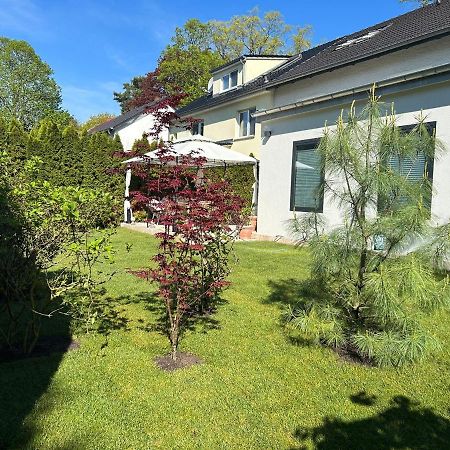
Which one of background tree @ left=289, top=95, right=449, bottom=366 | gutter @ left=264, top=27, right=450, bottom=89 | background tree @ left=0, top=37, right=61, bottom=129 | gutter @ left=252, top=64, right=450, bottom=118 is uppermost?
background tree @ left=0, top=37, right=61, bottom=129

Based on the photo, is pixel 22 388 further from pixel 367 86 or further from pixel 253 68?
pixel 253 68

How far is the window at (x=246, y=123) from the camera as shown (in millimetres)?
18125

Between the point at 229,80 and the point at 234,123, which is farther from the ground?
the point at 229,80

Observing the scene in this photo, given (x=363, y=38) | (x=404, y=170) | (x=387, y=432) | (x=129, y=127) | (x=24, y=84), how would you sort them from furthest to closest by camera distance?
(x=24, y=84), (x=129, y=127), (x=363, y=38), (x=404, y=170), (x=387, y=432)

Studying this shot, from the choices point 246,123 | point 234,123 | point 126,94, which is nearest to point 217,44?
point 126,94

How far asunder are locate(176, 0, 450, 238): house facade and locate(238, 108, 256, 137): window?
216cm

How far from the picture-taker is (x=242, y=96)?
1728 centimetres

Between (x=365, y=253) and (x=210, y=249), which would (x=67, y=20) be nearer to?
(x=210, y=249)

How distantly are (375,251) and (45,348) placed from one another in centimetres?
356

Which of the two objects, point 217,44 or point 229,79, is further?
point 217,44

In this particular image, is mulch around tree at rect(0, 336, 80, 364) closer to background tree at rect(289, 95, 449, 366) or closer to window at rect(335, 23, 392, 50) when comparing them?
background tree at rect(289, 95, 449, 366)

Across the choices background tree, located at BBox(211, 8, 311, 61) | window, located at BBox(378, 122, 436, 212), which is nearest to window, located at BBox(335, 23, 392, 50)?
window, located at BBox(378, 122, 436, 212)

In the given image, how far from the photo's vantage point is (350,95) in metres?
10.4

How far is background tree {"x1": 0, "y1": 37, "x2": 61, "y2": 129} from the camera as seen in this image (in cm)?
4212
